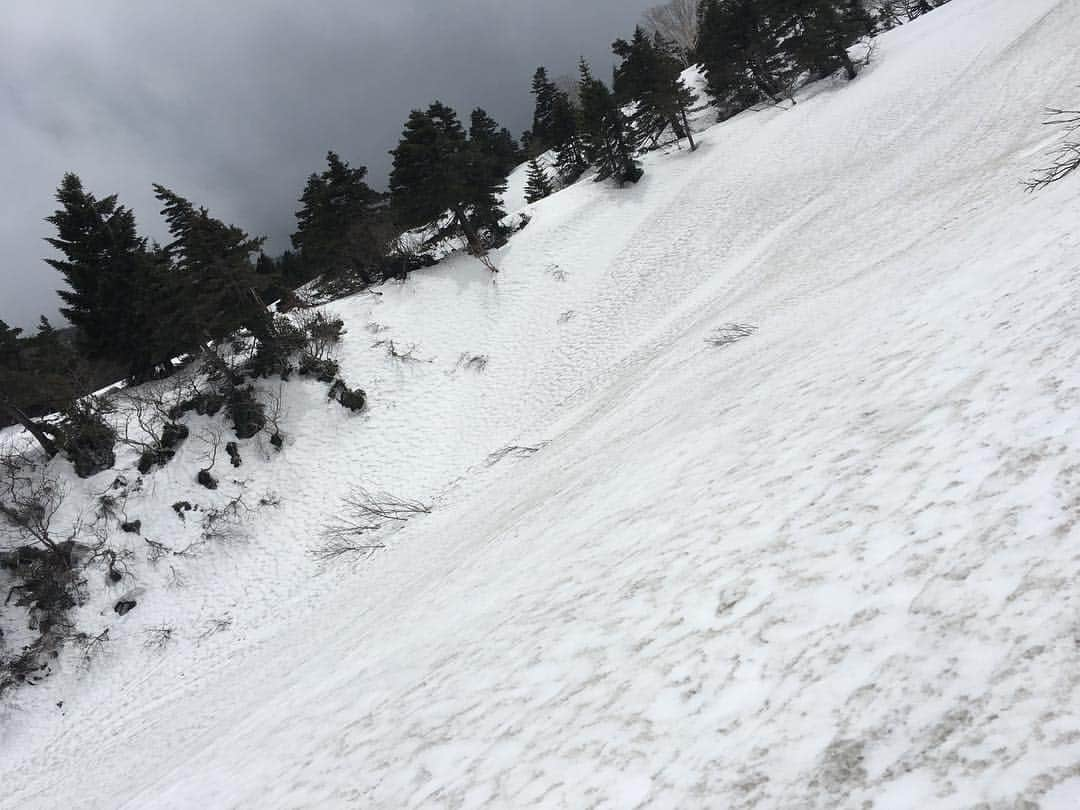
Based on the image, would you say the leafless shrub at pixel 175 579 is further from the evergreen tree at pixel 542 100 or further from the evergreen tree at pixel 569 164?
the evergreen tree at pixel 542 100

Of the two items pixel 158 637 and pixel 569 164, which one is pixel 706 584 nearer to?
pixel 158 637

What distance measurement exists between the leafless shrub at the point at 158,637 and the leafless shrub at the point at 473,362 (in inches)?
567

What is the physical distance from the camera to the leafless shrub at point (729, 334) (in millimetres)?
13472

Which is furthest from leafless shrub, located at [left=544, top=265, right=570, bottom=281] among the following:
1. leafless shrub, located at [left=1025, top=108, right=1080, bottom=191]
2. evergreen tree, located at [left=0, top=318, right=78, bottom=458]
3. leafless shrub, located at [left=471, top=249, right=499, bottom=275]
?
evergreen tree, located at [left=0, top=318, right=78, bottom=458]

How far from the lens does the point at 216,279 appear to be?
21.2m

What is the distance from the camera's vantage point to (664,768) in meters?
2.65

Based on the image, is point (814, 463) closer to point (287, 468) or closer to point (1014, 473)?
point (1014, 473)

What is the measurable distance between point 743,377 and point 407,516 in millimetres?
11668

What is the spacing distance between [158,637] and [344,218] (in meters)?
24.0

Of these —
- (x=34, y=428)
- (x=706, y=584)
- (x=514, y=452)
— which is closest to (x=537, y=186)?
(x=514, y=452)

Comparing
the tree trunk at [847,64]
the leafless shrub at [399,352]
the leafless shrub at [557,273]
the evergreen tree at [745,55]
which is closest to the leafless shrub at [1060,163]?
the leafless shrub at [557,273]

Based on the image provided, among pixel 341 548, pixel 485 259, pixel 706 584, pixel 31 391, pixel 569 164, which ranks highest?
pixel 569 164

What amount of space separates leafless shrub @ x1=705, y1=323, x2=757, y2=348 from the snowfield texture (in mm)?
337

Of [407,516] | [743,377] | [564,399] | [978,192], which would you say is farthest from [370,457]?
[978,192]
